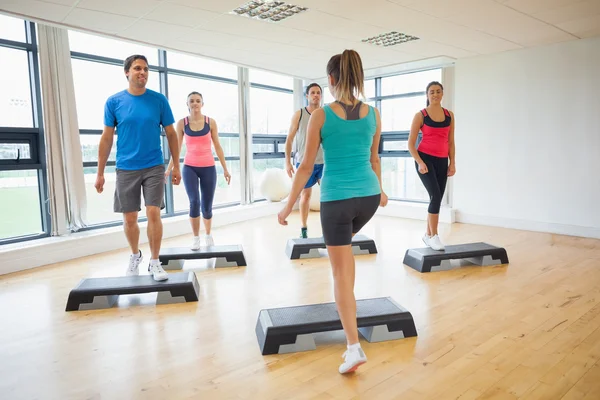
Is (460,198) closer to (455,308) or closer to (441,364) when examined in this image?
(455,308)

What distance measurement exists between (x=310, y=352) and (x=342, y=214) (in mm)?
885

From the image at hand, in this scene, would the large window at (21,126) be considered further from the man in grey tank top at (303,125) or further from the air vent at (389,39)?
the air vent at (389,39)

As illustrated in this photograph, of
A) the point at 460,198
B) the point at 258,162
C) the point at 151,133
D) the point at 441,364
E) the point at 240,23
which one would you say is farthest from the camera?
the point at 258,162

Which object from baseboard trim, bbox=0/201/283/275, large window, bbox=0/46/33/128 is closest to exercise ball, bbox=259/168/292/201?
baseboard trim, bbox=0/201/283/275

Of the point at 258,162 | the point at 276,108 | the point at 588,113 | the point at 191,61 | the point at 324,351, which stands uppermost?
the point at 191,61

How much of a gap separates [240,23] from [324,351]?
11.3 ft

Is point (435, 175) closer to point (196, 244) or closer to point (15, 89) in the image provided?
point (196, 244)

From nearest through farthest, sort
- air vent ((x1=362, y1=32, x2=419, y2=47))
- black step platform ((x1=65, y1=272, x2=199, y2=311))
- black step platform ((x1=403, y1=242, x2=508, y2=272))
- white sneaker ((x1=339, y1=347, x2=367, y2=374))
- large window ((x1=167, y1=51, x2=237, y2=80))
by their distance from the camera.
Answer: white sneaker ((x1=339, y1=347, x2=367, y2=374)) < black step platform ((x1=65, y1=272, x2=199, y2=311)) < black step platform ((x1=403, y1=242, x2=508, y2=272)) < air vent ((x1=362, y1=32, x2=419, y2=47)) < large window ((x1=167, y1=51, x2=237, y2=80))

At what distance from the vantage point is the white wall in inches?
197

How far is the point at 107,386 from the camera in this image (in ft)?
6.46

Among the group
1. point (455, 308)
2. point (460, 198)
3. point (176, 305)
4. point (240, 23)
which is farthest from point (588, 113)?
point (176, 305)

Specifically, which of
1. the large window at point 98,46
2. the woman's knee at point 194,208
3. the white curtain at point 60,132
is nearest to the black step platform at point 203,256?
the woman's knee at point 194,208

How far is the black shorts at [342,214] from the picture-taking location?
1.85 meters

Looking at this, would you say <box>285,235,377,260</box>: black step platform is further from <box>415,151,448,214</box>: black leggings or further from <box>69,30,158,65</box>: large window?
<box>69,30,158,65</box>: large window
